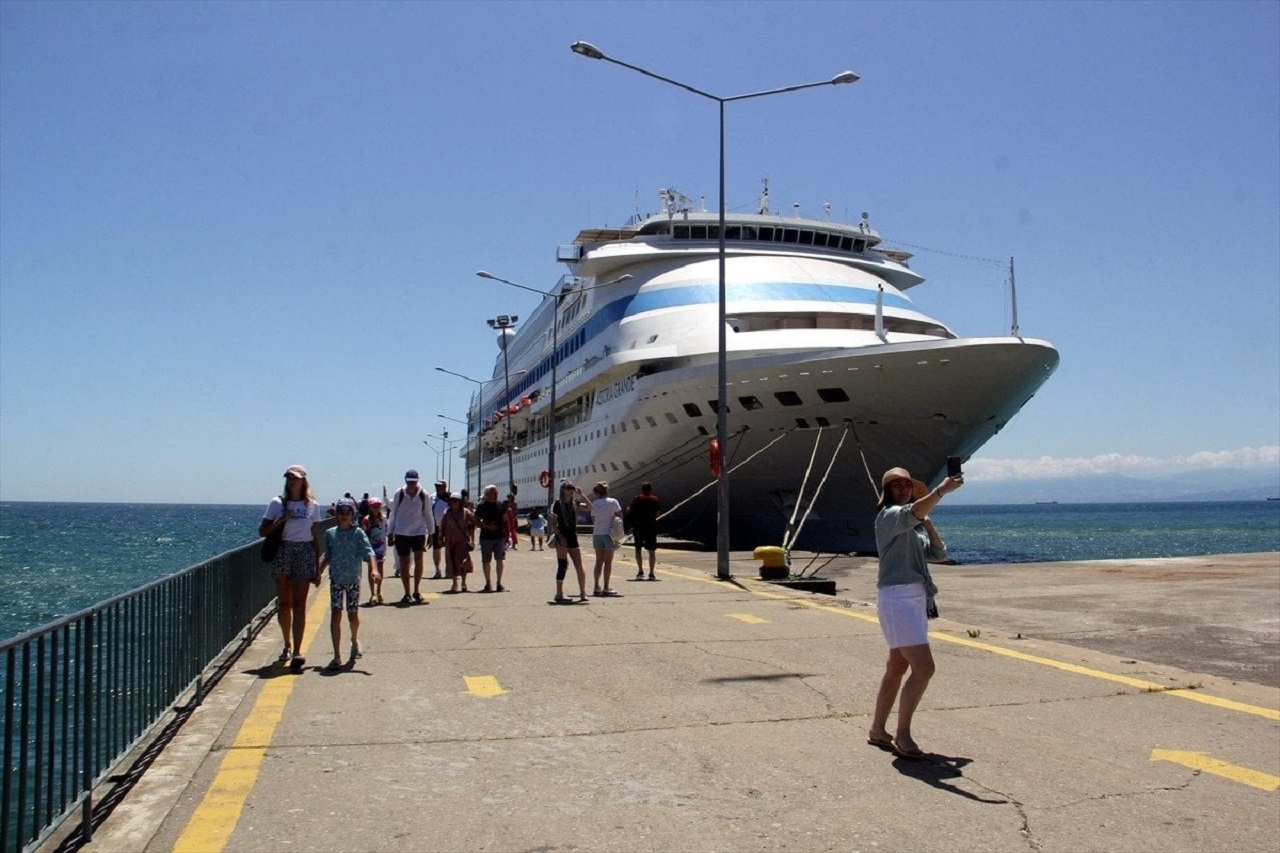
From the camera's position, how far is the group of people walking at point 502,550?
18.4 feet

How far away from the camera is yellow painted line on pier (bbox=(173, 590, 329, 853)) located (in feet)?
14.4

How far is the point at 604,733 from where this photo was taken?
6.22 m

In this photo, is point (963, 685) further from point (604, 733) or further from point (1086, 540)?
point (1086, 540)

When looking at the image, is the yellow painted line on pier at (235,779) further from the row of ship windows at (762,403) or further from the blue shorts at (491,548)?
the row of ship windows at (762,403)

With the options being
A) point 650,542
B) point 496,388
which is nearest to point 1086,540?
point 496,388

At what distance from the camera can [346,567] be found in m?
8.82

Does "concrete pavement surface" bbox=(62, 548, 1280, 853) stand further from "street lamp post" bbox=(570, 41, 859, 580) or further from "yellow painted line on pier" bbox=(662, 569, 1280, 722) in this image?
"street lamp post" bbox=(570, 41, 859, 580)

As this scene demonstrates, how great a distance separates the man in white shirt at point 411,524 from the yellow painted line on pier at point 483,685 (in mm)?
5579

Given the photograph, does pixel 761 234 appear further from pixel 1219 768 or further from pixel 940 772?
pixel 940 772

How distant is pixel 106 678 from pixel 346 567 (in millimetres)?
3290

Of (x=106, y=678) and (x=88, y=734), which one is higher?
(x=106, y=678)

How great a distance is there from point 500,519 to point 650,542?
8.69ft

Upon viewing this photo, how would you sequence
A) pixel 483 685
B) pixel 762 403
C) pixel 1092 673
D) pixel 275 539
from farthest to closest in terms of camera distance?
pixel 762 403 < pixel 275 539 < pixel 1092 673 < pixel 483 685

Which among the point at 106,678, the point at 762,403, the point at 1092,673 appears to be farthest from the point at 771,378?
the point at 106,678
